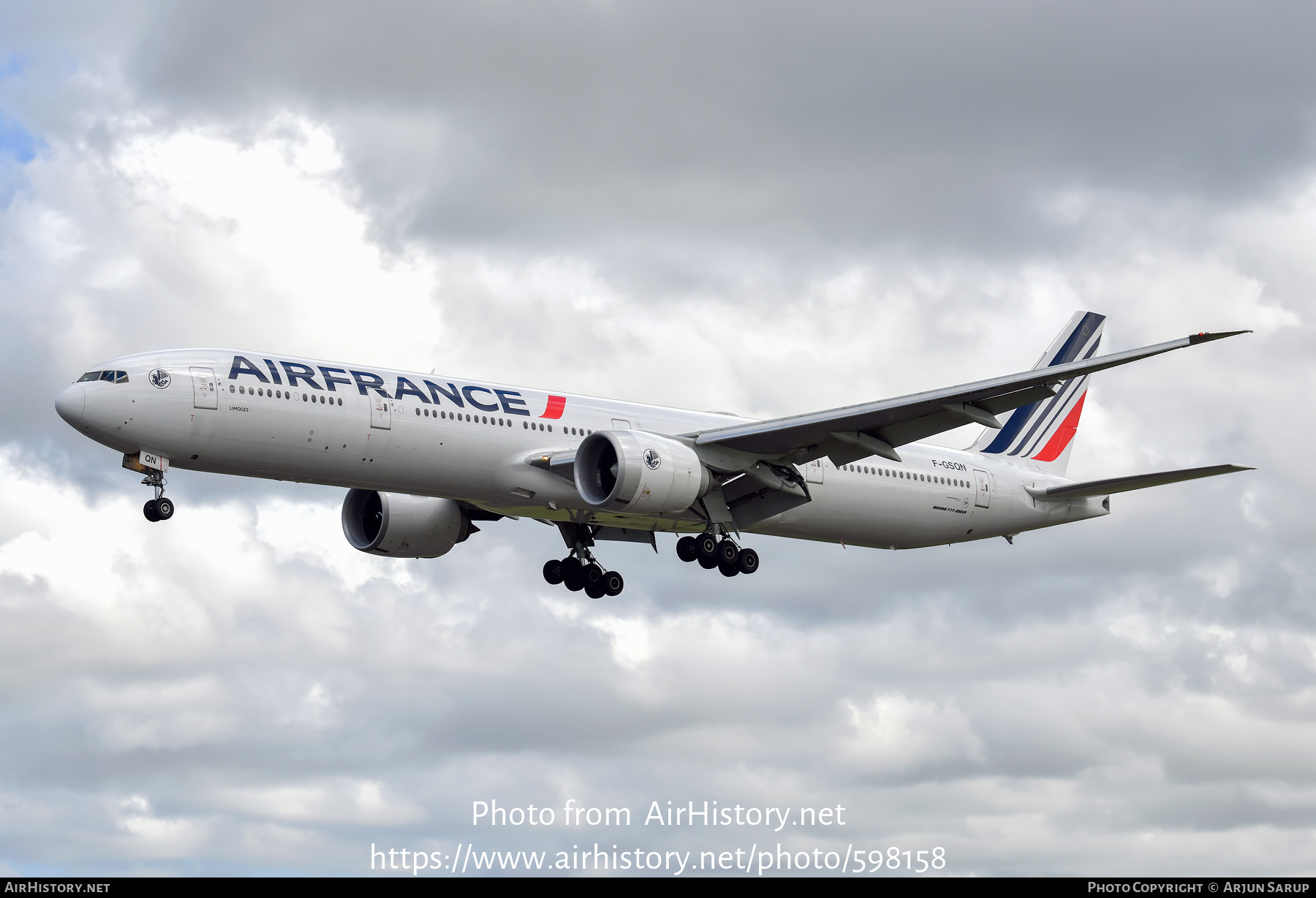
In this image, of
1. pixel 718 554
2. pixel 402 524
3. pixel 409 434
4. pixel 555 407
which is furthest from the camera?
pixel 402 524

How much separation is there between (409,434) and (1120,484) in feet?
69.5

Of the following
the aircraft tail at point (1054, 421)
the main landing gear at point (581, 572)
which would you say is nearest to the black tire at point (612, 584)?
the main landing gear at point (581, 572)

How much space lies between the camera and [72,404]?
3419 centimetres

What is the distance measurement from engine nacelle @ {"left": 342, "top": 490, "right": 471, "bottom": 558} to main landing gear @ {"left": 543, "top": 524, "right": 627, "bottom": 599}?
10.3ft

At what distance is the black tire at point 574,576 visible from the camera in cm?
4641

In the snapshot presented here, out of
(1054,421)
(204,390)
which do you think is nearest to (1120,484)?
(1054,421)

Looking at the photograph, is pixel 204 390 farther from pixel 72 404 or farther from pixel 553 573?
pixel 553 573

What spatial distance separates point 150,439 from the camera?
34.5 metres

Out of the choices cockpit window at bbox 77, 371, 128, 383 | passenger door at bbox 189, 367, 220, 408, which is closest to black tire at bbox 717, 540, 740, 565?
passenger door at bbox 189, 367, 220, 408

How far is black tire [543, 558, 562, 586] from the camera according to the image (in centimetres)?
4653
